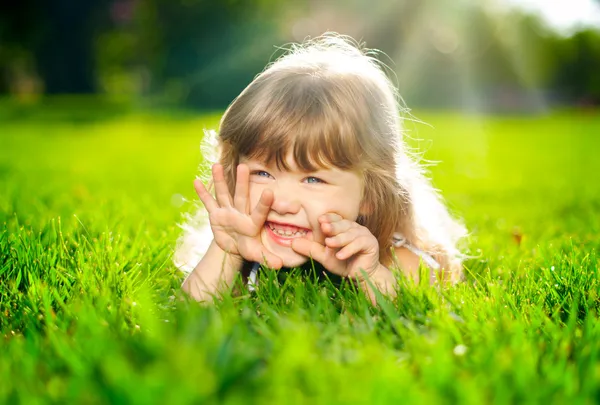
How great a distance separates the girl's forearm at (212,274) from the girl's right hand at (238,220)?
0.05m

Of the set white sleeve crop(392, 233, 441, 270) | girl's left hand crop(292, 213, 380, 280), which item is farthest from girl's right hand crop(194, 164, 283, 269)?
white sleeve crop(392, 233, 441, 270)

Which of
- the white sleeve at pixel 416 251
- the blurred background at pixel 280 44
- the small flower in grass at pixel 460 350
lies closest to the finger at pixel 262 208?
the white sleeve at pixel 416 251

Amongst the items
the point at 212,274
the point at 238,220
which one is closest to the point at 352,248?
the point at 238,220

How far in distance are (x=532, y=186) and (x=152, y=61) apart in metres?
26.6

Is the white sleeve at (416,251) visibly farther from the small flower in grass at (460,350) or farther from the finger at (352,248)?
the small flower in grass at (460,350)

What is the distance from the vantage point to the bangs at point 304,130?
→ 2.14 metres

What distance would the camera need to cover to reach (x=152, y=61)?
30.1 meters

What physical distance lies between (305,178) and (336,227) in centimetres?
22

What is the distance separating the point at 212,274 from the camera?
2186 mm

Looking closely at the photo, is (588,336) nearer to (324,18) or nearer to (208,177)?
(208,177)

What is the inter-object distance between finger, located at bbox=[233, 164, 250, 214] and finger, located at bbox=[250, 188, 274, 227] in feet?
0.22

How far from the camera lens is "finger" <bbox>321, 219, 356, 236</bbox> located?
203 cm

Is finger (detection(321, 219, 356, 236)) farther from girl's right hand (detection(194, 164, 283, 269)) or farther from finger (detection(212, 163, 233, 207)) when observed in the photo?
finger (detection(212, 163, 233, 207))

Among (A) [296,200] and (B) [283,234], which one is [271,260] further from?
(A) [296,200]
